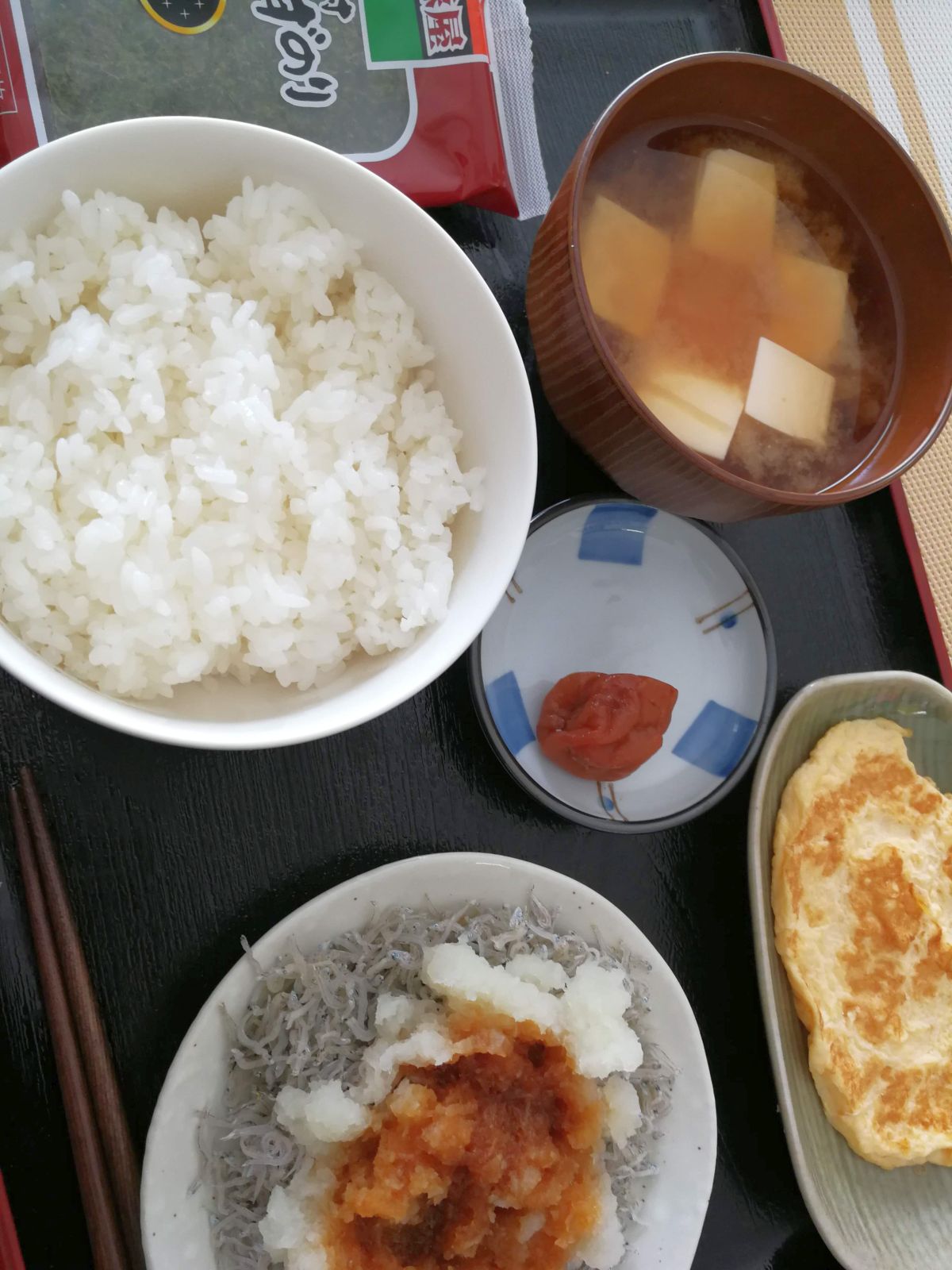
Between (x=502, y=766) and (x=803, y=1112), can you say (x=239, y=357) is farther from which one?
(x=803, y=1112)

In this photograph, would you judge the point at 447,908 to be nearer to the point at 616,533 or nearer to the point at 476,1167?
the point at 476,1167

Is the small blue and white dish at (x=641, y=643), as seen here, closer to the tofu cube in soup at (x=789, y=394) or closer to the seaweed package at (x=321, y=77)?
the tofu cube in soup at (x=789, y=394)

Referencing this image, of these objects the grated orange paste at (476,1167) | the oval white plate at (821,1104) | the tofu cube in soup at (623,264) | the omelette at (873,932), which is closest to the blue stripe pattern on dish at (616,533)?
the tofu cube in soup at (623,264)

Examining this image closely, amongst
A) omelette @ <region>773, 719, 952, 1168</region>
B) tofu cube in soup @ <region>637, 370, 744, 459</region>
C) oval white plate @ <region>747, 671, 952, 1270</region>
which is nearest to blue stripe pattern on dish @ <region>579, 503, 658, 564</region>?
tofu cube in soup @ <region>637, 370, 744, 459</region>

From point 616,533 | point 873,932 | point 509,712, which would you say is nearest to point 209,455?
point 509,712

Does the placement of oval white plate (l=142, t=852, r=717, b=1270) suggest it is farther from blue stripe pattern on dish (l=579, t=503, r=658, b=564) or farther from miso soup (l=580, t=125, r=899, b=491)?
miso soup (l=580, t=125, r=899, b=491)

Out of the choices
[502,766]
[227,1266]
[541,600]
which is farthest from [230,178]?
[227,1266]
